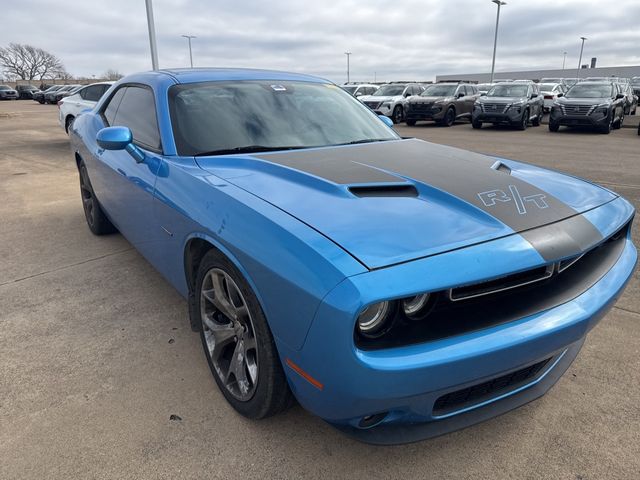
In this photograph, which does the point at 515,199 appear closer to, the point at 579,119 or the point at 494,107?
the point at 579,119

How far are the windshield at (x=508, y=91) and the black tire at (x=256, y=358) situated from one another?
17139 millimetres

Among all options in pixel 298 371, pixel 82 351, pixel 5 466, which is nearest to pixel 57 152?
pixel 82 351

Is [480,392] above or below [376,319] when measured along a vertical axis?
below

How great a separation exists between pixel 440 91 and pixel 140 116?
1775 cm

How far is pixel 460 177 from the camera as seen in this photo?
7.13 feet

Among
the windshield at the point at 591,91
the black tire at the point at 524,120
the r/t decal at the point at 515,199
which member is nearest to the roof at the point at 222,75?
the r/t decal at the point at 515,199

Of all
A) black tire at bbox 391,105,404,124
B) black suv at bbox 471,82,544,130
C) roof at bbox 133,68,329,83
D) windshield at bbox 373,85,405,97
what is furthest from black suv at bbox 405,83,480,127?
roof at bbox 133,68,329,83

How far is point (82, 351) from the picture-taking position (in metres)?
2.62

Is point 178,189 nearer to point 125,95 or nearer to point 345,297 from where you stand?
point 345,297

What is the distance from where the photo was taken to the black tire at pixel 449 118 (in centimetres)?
1816

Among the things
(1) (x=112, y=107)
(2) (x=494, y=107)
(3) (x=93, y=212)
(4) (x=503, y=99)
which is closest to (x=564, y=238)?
(1) (x=112, y=107)

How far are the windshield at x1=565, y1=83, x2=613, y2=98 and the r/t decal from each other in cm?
1581

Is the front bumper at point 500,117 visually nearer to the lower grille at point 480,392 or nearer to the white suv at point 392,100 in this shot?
the white suv at point 392,100

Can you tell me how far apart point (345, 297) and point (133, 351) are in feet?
5.75
